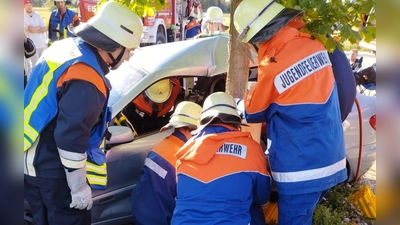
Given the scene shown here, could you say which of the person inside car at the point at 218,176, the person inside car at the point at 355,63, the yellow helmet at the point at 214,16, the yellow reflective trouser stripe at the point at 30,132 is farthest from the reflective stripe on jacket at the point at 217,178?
the person inside car at the point at 355,63

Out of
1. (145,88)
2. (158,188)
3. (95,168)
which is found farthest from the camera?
(145,88)

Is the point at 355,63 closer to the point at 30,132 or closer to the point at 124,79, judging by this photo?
the point at 124,79

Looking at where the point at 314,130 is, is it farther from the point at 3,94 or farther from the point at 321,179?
the point at 3,94

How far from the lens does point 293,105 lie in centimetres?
250

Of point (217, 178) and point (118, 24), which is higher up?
point (118, 24)

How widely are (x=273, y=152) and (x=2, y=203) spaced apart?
5.35 ft

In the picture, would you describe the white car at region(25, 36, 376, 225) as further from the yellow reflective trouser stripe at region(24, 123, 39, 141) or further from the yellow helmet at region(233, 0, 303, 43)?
the yellow helmet at region(233, 0, 303, 43)

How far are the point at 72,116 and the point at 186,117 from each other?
957mm

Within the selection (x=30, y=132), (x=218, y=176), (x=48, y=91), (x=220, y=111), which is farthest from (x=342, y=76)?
(x=30, y=132)

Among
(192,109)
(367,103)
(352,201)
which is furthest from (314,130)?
(367,103)

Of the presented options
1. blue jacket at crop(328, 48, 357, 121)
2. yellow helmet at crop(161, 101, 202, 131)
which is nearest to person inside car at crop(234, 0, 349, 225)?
blue jacket at crop(328, 48, 357, 121)

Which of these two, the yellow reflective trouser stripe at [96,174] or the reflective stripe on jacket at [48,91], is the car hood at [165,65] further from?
the reflective stripe on jacket at [48,91]

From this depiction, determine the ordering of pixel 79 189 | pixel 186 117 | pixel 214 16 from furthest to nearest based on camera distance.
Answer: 1. pixel 214 16
2. pixel 186 117
3. pixel 79 189

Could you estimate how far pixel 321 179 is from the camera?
2574mm
